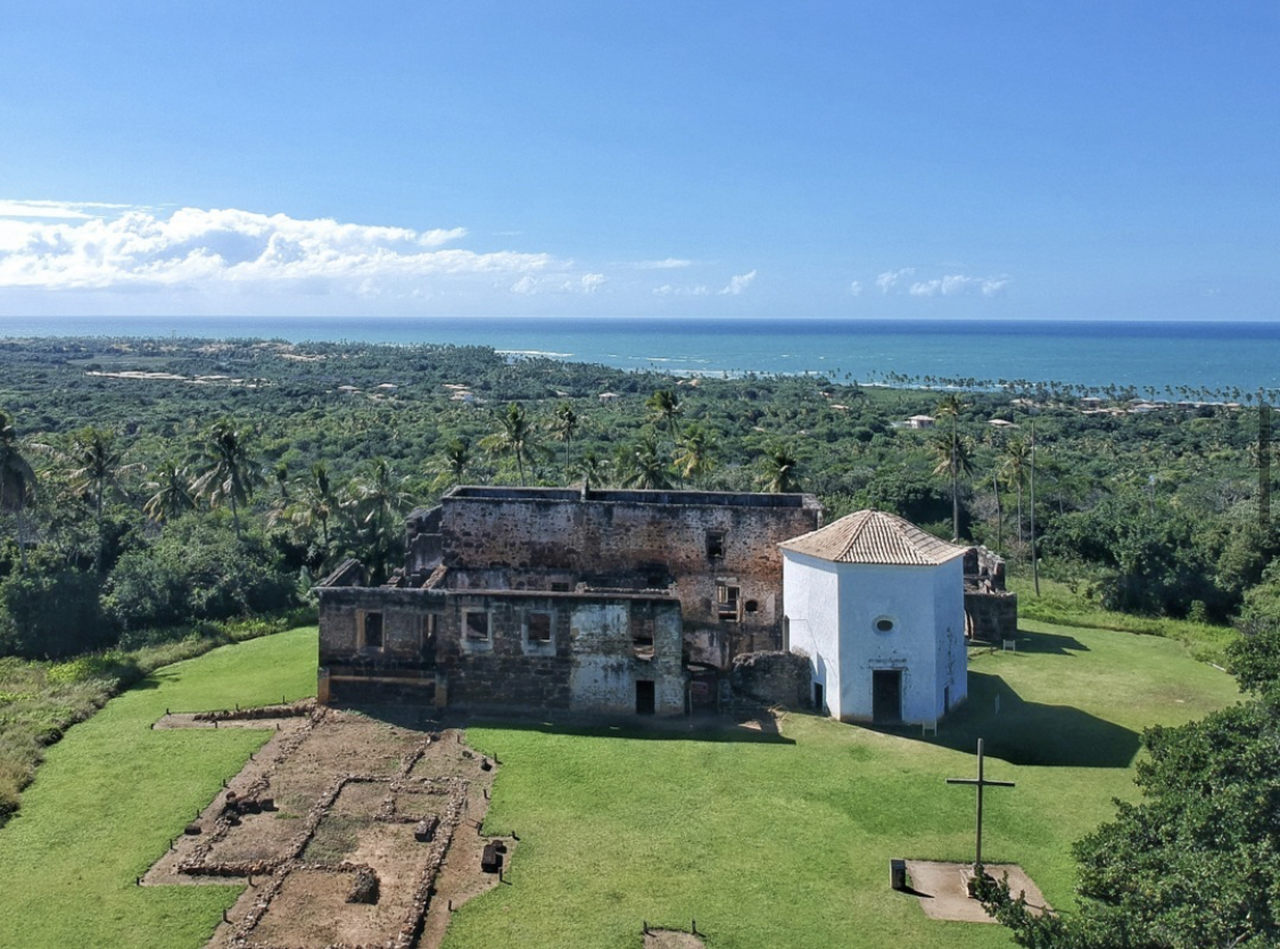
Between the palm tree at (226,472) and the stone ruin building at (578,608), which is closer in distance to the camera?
the stone ruin building at (578,608)

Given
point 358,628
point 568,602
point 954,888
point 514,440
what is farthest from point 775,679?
point 514,440

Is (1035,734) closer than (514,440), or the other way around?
(1035,734)

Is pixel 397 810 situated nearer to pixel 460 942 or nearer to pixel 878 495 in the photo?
pixel 460 942

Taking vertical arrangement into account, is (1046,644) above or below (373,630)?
below

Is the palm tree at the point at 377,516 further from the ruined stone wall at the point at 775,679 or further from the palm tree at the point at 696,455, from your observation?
the ruined stone wall at the point at 775,679

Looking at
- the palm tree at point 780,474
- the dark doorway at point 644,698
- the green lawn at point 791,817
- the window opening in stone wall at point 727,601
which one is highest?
the palm tree at point 780,474

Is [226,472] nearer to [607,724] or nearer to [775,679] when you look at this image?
[607,724]

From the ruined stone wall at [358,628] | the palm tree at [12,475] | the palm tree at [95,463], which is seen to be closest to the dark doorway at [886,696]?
the ruined stone wall at [358,628]
